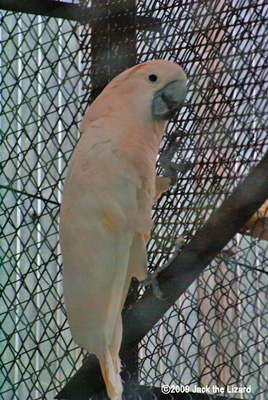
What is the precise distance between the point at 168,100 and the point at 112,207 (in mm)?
260

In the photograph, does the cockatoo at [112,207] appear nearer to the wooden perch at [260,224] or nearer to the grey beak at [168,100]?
the grey beak at [168,100]

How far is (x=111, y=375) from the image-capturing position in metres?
1.16

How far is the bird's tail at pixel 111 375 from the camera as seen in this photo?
1147mm

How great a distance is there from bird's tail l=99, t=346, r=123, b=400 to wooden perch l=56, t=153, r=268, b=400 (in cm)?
10

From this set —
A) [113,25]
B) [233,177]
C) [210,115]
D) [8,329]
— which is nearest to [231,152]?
[233,177]

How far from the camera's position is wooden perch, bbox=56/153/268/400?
102 centimetres

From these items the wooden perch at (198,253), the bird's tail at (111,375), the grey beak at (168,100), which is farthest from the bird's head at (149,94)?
the bird's tail at (111,375)

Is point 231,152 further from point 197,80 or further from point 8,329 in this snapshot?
point 8,329

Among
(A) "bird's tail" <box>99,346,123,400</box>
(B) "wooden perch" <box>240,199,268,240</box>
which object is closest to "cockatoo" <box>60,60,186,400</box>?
(A) "bird's tail" <box>99,346,123,400</box>

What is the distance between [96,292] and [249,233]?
1.42ft

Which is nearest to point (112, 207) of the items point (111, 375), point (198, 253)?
point (198, 253)

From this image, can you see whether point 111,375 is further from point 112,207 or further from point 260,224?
point 260,224

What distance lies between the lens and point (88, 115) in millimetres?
1293

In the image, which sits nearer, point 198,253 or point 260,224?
point 198,253
